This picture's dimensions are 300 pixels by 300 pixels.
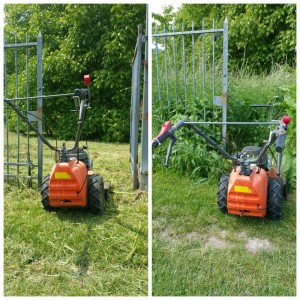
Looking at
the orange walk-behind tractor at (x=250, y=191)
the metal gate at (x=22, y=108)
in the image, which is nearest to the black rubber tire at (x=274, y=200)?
the orange walk-behind tractor at (x=250, y=191)

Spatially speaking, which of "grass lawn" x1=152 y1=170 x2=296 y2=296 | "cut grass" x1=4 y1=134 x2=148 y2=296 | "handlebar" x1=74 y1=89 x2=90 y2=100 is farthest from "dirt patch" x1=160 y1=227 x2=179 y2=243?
"handlebar" x1=74 y1=89 x2=90 y2=100

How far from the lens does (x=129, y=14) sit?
487 cm

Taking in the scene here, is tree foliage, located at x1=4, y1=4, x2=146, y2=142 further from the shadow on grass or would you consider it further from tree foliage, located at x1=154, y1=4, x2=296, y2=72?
the shadow on grass

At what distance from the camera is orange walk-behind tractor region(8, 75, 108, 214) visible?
2.17 metres

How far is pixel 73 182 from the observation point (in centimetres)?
225

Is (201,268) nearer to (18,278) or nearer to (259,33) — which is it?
(18,278)

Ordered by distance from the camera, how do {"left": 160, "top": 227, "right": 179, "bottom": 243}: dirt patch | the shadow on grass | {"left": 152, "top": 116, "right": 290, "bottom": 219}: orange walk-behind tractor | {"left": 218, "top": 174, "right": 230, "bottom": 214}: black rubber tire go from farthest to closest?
the shadow on grass < {"left": 218, "top": 174, "right": 230, "bottom": 214}: black rubber tire < {"left": 160, "top": 227, "right": 179, "bottom": 243}: dirt patch < {"left": 152, "top": 116, "right": 290, "bottom": 219}: orange walk-behind tractor

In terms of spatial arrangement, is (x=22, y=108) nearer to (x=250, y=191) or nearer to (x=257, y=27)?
(x=257, y=27)

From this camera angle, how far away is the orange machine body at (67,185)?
7.30 ft

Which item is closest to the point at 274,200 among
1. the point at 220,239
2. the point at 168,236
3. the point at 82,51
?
the point at 220,239

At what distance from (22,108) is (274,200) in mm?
3811

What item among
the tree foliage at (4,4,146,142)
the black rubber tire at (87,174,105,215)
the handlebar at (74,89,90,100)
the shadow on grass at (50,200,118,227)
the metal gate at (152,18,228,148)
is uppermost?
the tree foliage at (4,4,146,142)

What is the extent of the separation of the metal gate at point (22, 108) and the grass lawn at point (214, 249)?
1.08 m

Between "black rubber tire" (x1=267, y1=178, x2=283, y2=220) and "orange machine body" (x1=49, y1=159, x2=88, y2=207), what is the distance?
117cm
